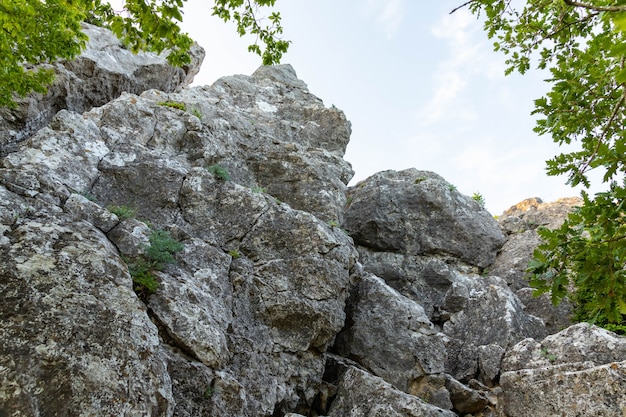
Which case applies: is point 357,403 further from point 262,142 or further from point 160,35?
point 262,142

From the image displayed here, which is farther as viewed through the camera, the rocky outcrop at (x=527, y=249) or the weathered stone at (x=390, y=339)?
the rocky outcrop at (x=527, y=249)

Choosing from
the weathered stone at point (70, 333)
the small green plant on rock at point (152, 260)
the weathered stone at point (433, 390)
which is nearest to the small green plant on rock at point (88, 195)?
the small green plant on rock at point (152, 260)

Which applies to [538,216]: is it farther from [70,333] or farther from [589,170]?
[70,333]

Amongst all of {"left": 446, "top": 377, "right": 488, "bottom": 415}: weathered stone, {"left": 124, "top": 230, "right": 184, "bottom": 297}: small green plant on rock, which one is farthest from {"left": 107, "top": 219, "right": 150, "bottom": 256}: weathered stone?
{"left": 446, "top": 377, "right": 488, "bottom": 415}: weathered stone

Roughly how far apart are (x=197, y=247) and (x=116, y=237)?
2459mm

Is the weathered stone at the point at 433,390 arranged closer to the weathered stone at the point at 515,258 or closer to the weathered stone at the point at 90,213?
the weathered stone at the point at 515,258

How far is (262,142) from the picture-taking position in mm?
20875

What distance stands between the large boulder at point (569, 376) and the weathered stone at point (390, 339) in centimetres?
272

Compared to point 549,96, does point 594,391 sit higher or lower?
lower

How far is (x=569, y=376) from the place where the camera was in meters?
9.70

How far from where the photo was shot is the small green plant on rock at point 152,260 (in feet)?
29.7

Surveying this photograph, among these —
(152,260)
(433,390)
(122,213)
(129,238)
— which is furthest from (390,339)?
(122,213)

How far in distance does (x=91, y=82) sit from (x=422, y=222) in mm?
19025

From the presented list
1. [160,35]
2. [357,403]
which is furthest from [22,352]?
[357,403]
